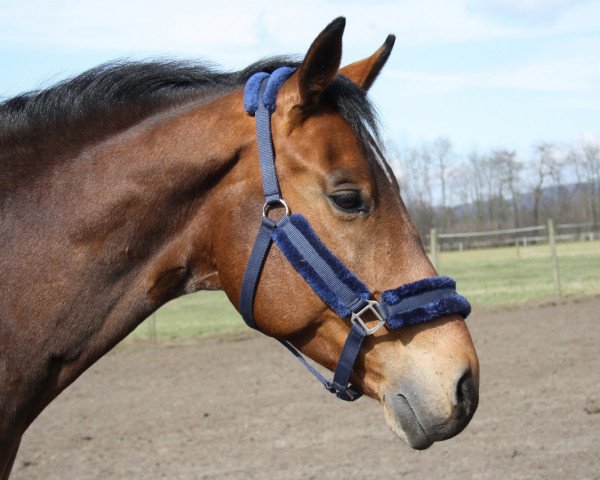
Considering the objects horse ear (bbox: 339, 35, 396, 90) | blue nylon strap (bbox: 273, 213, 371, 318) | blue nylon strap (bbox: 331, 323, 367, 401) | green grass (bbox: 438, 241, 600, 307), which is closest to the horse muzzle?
blue nylon strap (bbox: 331, 323, 367, 401)

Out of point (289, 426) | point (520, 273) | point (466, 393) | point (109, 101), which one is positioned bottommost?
point (520, 273)

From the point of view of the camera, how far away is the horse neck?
97.5 inches

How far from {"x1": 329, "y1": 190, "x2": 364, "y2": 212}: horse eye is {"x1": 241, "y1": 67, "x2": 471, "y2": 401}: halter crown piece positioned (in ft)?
0.41

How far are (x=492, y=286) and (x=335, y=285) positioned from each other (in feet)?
68.6

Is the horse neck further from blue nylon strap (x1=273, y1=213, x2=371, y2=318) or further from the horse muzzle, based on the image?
the horse muzzle

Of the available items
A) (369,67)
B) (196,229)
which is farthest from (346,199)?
→ (369,67)

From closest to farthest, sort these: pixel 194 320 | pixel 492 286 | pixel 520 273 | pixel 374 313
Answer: pixel 374 313 → pixel 194 320 → pixel 492 286 → pixel 520 273

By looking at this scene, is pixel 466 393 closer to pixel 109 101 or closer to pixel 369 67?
pixel 369 67

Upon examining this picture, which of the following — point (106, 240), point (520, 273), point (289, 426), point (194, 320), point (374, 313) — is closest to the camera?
point (374, 313)

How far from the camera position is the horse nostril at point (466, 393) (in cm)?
227

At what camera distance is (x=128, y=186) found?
101 inches

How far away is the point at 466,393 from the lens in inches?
89.5

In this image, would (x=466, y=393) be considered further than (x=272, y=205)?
No

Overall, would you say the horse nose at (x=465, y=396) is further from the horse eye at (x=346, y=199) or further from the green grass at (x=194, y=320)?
the green grass at (x=194, y=320)
